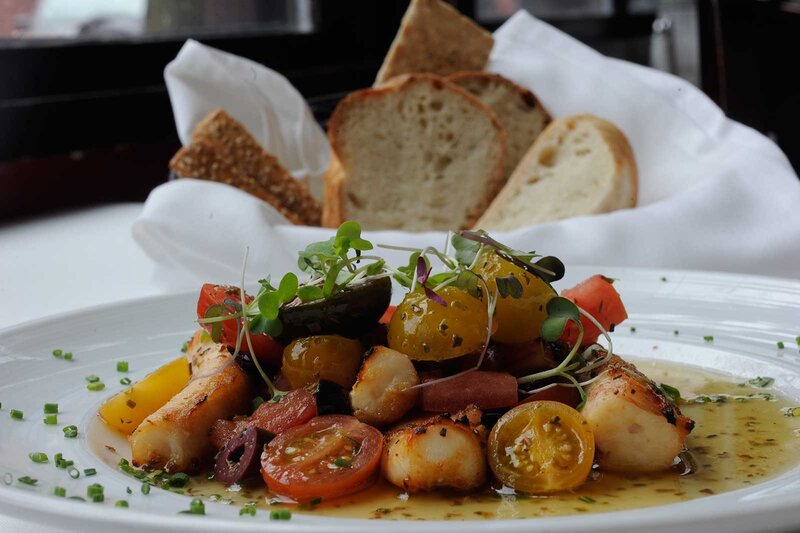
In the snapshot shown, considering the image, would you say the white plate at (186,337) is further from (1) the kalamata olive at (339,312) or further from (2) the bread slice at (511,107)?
(2) the bread slice at (511,107)

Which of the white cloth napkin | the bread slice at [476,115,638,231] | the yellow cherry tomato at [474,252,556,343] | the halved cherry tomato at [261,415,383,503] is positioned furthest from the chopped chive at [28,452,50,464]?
the bread slice at [476,115,638,231]

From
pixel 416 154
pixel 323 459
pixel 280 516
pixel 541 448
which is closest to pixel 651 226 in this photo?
pixel 416 154

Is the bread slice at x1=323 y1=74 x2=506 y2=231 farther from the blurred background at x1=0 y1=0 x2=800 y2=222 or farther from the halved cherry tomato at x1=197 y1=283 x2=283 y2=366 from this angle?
the halved cherry tomato at x1=197 y1=283 x2=283 y2=366

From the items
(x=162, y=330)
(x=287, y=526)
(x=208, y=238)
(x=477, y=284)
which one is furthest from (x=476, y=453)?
(x=208, y=238)

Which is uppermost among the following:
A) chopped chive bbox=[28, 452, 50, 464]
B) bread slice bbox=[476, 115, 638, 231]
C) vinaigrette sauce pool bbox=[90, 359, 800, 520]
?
chopped chive bbox=[28, 452, 50, 464]

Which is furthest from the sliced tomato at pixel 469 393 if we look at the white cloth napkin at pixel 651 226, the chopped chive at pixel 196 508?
the white cloth napkin at pixel 651 226
